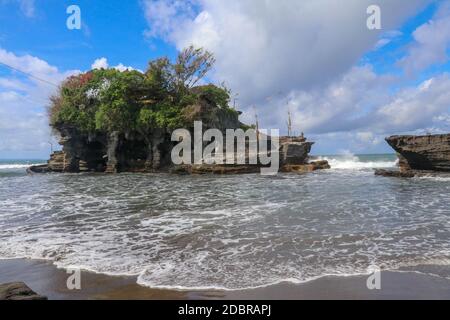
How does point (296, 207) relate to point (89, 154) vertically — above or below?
below

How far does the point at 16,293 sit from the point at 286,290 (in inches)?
146

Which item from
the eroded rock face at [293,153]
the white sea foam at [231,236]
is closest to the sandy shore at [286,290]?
the white sea foam at [231,236]

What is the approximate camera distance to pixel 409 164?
27.0m

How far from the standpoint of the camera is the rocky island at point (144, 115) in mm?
32969

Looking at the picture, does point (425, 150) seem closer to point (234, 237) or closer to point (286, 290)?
point (234, 237)

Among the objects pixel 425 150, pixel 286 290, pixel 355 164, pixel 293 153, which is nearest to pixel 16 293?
pixel 286 290

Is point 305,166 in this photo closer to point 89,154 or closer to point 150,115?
point 150,115

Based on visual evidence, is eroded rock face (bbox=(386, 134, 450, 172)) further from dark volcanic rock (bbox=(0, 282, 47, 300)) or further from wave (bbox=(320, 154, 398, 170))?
dark volcanic rock (bbox=(0, 282, 47, 300))

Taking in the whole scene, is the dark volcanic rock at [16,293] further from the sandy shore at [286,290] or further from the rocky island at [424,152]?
the rocky island at [424,152]

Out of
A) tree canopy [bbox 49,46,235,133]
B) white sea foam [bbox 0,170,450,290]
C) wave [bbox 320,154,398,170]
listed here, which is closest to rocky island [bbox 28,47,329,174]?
tree canopy [bbox 49,46,235,133]

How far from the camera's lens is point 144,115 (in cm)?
3312
